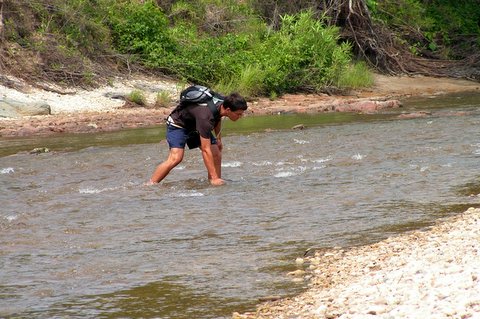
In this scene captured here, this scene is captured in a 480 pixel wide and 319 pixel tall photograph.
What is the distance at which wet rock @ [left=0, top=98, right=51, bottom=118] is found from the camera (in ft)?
56.5

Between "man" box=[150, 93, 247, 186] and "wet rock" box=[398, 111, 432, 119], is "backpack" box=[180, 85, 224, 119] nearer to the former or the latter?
"man" box=[150, 93, 247, 186]

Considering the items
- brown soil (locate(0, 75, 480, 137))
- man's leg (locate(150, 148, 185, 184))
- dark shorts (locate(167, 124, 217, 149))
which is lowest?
brown soil (locate(0, 75, 480, 137))

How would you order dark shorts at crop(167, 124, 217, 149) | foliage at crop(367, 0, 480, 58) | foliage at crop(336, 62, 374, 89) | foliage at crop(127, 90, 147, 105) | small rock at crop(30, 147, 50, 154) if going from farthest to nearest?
foliage at crop(367, 0, 480, 58) < foliage at crop(336, 62, 374, 89) < foliage at crop(127, 90, 147, 105) < small rock at crop(30, 147, 50, 154) < dark shorts at crop(167, 124, 217, 149)

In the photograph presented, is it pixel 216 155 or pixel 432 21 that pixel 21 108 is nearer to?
pixel 216 155

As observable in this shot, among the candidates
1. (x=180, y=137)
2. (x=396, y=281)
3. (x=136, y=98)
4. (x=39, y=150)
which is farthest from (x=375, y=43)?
(x=396, y=281)

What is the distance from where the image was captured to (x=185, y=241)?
8.05m

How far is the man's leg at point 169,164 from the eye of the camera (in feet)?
34.6

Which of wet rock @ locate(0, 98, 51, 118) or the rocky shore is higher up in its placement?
the rocky shore

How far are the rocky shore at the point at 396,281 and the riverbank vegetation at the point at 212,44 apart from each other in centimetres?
1323

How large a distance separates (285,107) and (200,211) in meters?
11.0

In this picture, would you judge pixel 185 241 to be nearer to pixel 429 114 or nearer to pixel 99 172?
pixel 99 172

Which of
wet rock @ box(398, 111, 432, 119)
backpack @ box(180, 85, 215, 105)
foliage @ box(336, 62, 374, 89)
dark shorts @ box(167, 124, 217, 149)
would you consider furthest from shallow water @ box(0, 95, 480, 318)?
foliage @ box(336, 62, 374, 89)

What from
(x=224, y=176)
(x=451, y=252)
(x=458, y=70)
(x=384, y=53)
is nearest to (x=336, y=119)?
(x=224, y=176)

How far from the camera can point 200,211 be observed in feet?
30.6
